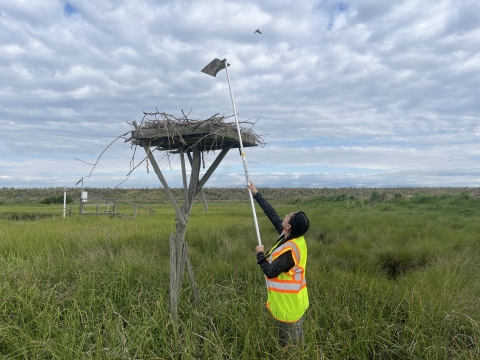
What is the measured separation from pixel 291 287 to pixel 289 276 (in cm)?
11

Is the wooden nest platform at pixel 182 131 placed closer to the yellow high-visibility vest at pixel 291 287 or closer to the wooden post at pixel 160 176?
the wooden post at pixel 160 176

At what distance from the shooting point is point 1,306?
15.2 feet

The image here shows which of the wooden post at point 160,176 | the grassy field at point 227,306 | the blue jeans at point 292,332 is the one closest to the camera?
the blue jeans at point 292,332

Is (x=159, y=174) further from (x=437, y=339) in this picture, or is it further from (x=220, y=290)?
(x=437, y=339)

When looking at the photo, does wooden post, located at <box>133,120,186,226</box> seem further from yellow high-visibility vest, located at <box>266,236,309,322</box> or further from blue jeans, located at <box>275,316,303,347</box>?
blue jeans, located at <box>275,316,303,347</box>

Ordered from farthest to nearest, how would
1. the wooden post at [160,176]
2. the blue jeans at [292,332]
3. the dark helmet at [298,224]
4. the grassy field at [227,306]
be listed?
1. the wooden post at [160,176]
2. the grassy field at [227,306]
3. the blue jeans at [292,332]
4. the dark helmet at [298,224]

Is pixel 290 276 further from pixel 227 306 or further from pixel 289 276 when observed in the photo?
pixel 227 306

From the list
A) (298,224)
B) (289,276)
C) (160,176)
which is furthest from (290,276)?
(160,176)

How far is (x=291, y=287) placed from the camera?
3.56 metres

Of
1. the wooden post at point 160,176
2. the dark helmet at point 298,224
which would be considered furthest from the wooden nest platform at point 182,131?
the dark helmet at point 298,224

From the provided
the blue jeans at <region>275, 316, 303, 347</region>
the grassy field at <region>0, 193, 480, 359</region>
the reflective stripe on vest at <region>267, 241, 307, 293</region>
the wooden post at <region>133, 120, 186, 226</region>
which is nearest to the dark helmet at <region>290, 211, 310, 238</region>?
the reflective stripe on vest at <region>267, 241, 307, 293</region>

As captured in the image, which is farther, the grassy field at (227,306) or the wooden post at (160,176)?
the wooden post at (160,176)

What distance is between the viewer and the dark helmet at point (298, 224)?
3.49m

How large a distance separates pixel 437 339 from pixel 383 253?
4076mm
